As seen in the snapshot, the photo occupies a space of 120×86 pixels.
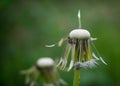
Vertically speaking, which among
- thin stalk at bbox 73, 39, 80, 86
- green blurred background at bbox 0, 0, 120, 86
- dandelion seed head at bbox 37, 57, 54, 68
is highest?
dandelion seed head at bbox 37, 57, 54, 68

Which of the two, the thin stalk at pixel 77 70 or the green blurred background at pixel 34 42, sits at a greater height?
the thin stalk at pixel 77 70

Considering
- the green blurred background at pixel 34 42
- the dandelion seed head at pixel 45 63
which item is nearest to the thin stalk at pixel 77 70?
the dandelion seed head at pixel 45 63

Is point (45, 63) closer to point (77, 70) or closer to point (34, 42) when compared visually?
point (77, 70)

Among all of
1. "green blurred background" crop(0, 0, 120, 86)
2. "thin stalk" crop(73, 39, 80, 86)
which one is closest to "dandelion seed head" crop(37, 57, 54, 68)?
"thin stalk" crop(73, 39, 80, 86)

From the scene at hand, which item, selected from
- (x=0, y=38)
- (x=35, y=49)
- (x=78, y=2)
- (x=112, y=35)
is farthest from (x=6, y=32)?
(x=78, y=2)

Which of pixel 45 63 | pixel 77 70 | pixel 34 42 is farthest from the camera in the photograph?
pixel 34 42

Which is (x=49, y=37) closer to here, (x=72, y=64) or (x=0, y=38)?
(x=0, y=38)

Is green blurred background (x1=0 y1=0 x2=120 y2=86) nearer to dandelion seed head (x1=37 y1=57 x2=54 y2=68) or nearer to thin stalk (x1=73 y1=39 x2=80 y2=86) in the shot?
thin stalk (x1=73 y1=39 x2=80 y2=86)

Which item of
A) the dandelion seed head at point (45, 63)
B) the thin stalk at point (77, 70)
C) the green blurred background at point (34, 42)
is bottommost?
the green blurred background at point (34, 42)

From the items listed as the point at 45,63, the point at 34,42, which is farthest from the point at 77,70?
the point at 34,42

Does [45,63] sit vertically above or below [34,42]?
above

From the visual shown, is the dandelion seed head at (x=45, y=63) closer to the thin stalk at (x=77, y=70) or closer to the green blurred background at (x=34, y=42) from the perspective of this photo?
the thin stalk at (x=77, y=70)
